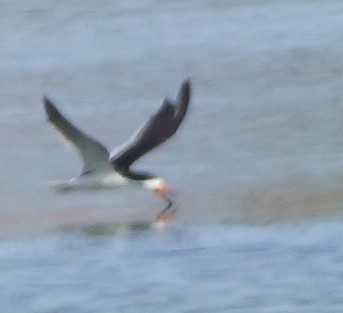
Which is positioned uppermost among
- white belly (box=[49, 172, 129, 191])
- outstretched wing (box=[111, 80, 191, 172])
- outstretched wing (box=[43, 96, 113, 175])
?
outstretched wing (box=[111, 80, 191, 172])

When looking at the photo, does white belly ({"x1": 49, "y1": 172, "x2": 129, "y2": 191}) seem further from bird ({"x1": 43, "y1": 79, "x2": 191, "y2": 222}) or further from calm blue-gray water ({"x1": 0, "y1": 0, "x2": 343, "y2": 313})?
calm blue-gray water ({"x1": 0, "y1": 0, "x2": 343, "y2": 313})

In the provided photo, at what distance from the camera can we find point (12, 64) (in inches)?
608

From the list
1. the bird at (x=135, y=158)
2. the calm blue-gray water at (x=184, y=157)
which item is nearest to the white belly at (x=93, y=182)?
the bird at (x=135, y=158)

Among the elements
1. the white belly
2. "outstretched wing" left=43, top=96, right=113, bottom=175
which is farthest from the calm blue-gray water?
"outstretched wing" left=43, top=96, right=113, bottom=175

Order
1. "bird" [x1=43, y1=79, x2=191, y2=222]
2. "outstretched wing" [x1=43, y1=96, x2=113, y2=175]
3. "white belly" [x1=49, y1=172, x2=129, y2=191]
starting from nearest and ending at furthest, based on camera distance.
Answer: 1. "outstretched wing" [x1=43, y1=96, x2=113, y2=175]
2. "bird" [x1=43, y1=79, x2=191, y2=222]
3. "white belly" [x1=49, y1=172, x2=129, y2=191]

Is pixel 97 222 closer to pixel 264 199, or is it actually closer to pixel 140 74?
pixel 264 199

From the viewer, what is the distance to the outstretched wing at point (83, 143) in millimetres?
10594

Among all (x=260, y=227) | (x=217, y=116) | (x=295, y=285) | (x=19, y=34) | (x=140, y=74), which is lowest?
(x=295, y=285)

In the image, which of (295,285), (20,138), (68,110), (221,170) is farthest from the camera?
(68,110)

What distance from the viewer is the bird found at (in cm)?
1137

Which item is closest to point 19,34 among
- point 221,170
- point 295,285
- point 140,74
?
point 140,74

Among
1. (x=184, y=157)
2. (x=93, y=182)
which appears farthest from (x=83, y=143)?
(x=184, y=157)

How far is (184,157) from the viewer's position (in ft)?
41.4

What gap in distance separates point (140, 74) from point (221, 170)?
9.41ft
